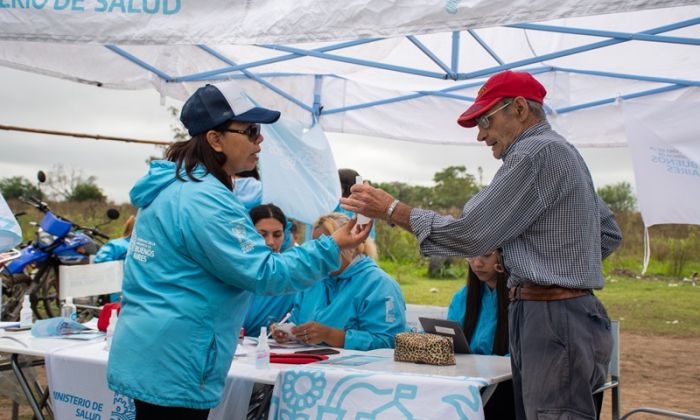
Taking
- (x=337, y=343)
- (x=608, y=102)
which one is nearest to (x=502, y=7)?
(x=337, y=343)

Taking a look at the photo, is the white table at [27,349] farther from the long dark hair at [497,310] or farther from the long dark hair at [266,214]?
the long dark hair at [497,310]

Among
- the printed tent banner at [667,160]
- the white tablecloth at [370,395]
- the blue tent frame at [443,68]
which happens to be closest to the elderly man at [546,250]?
the white tablecloth at [370,395]

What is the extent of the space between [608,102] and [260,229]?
9.87ft

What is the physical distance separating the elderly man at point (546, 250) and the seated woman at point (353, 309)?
1.30 metres

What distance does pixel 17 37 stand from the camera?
2949mm

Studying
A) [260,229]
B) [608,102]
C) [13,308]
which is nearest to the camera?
[260,229]

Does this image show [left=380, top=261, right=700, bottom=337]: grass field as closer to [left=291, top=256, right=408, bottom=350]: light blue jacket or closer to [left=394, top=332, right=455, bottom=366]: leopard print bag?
[left=291, top=256, right=408, bottom=350]: light blue jacket

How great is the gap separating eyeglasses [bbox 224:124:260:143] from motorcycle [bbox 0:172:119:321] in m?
6.05

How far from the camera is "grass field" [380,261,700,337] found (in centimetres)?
1035

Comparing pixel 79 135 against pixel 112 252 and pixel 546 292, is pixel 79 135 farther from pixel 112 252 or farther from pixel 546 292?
pixel 546 292

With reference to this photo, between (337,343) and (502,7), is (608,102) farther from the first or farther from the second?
(502,7)

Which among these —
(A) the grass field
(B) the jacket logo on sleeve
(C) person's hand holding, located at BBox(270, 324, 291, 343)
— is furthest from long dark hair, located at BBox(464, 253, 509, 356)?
(A) the grass field

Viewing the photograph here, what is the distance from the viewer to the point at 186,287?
2.16 m

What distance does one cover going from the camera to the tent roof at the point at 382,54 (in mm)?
2557
